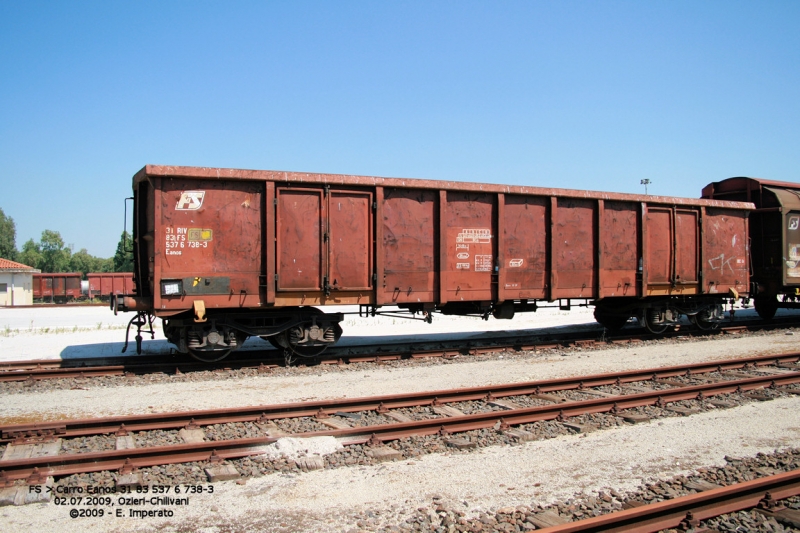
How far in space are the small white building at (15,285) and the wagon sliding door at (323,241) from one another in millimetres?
40550

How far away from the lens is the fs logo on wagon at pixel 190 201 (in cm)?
1017

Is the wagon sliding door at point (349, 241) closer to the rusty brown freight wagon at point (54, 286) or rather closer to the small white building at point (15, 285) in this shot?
the small white building at point (15, 285)

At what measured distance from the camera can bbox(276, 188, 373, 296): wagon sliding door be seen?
1084cm

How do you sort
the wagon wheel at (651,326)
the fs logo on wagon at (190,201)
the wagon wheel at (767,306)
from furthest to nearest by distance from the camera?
the wagon wheel at (767,306) → the wagon wheel at (651,326) → the fs logo on wagon at (190,201)

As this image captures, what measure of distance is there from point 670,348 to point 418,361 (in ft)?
20.0

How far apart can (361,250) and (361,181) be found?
135cm

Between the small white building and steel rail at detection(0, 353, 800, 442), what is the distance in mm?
42977

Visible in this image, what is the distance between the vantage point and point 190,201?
10242mm

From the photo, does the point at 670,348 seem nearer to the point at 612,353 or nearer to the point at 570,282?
the point at 612,353

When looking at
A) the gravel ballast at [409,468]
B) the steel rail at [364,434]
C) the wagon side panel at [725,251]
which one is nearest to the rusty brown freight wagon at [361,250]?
the wagon side panel at [725,251]

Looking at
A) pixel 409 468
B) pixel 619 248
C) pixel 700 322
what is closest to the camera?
pixel 409 468

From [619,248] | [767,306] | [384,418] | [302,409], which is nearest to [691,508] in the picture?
[384,418]

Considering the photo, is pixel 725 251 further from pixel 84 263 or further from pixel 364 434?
pixel 84 263

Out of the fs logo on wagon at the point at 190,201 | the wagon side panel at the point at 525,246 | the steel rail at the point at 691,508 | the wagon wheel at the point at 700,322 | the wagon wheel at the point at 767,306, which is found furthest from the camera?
the wagon wheel at the point at 767,306
